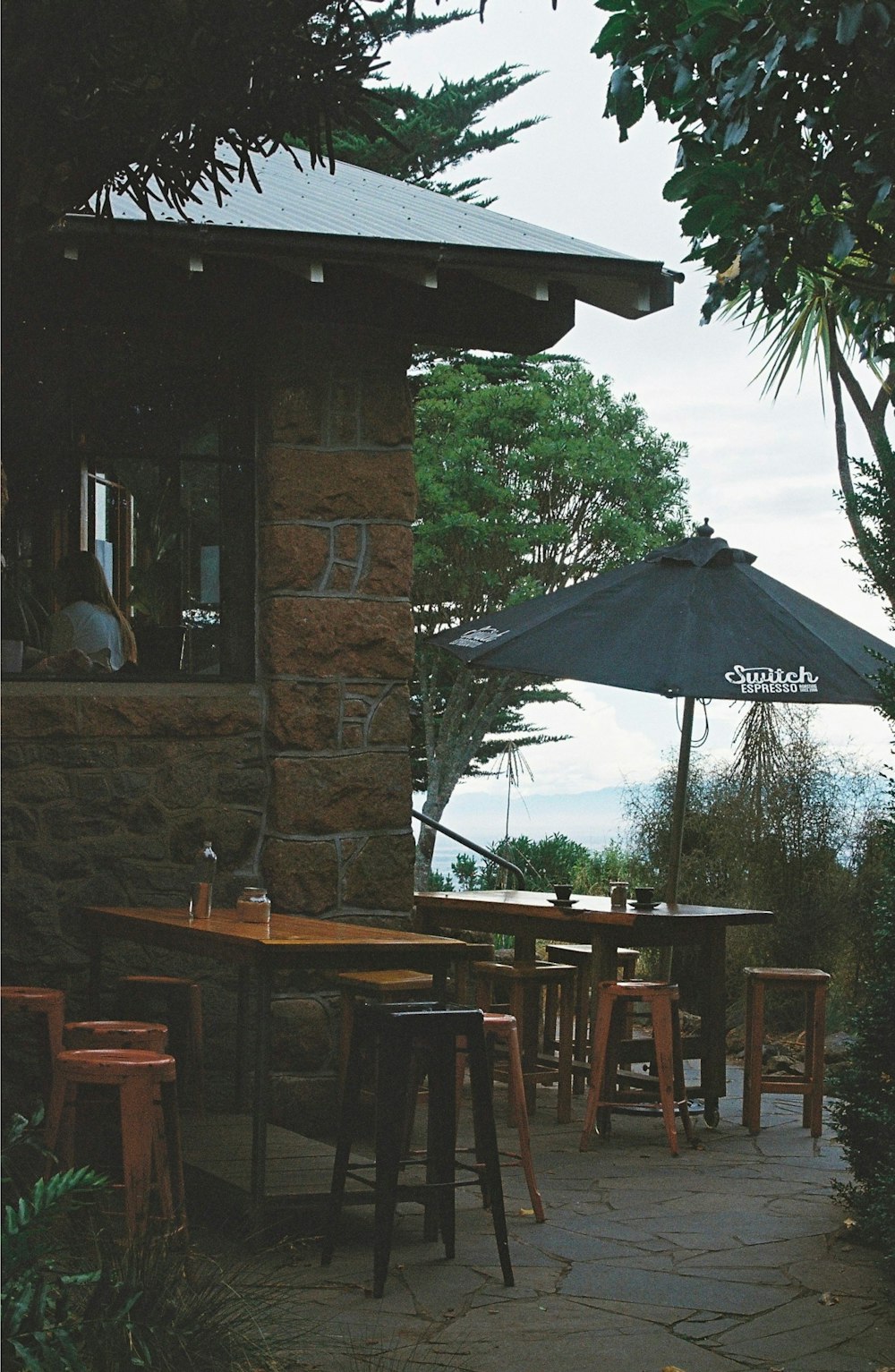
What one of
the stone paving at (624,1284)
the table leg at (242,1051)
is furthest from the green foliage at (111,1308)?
the table leg at (242,1051)

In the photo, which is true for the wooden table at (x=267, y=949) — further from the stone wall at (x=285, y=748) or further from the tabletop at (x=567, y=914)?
the tabletop at (x=567, y=914)

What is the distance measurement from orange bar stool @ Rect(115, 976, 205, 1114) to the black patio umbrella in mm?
1876

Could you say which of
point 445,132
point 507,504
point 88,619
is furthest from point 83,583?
point 445,132

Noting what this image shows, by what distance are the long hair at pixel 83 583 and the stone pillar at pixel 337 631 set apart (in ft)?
1.90

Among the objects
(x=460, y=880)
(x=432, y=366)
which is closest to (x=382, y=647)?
(x=460, y=880)

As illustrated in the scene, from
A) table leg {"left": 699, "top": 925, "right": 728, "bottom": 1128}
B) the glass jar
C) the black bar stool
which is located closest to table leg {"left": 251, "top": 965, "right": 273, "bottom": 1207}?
the black bar stool

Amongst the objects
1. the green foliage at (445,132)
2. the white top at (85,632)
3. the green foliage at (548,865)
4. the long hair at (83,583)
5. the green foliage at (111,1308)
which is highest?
the green foliage at (445,132)

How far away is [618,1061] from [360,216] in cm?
354

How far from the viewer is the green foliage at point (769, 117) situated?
3484 millimetres

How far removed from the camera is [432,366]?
68.9 feet

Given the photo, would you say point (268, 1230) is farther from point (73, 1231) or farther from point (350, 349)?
point (350, 349)

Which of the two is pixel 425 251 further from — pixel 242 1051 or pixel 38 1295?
pixel 38 1295

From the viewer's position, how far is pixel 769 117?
3.62m

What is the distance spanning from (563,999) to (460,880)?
1071 centimetres
